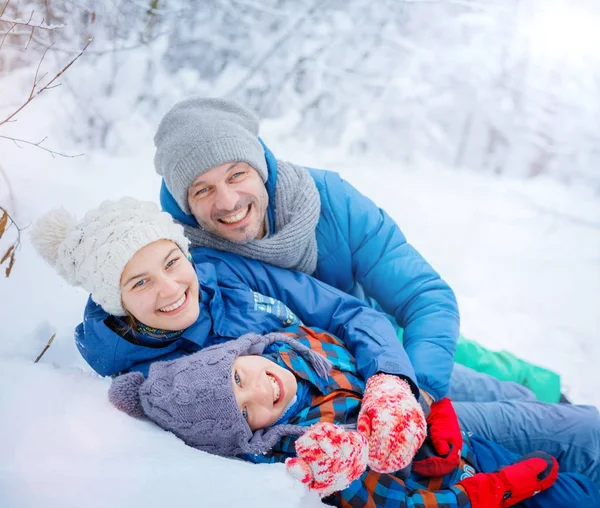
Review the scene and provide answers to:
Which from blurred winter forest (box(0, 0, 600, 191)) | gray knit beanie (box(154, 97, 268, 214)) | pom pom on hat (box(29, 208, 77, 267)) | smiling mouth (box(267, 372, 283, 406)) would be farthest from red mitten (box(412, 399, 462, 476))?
blurred winter forest (box(0, 0, 600, 191))

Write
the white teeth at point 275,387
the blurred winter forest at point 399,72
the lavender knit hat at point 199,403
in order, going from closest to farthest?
the lavender knit hat at point 199,403
the white teeth at point 275,387
the blurred winter forest at point 399,72

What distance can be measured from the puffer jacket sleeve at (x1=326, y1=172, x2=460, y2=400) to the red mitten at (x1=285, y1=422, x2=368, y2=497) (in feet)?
2.40

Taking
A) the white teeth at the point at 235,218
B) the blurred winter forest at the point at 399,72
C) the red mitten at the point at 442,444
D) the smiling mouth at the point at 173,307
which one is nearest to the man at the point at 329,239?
the white teeth at the point at 235,218

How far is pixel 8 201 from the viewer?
7.57ft

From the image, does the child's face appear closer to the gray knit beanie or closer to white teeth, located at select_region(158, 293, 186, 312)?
white teeth, located at select_region(158, 293, 186, 312)

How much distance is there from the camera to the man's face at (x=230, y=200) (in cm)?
171

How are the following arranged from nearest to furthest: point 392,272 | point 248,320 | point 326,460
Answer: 1. point 326,460
2. point 248,320
3. point 392,272

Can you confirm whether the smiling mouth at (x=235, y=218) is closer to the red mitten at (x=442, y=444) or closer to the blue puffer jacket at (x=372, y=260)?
the blue puffer jacket at (x=372, y=260)

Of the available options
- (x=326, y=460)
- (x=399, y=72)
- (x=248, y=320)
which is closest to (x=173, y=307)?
(x=248, y=320)

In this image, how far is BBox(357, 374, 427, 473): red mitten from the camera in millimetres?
1246

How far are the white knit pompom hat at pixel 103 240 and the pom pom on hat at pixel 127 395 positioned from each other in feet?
0.62

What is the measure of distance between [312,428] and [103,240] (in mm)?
685

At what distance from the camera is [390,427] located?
49.7 inches

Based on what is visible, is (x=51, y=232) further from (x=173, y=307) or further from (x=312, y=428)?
(x=312, y=428)
